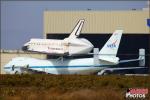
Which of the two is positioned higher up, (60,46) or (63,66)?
(60,46)

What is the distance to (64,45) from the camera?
220 ft

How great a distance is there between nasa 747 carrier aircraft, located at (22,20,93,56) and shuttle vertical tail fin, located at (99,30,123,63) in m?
2.44

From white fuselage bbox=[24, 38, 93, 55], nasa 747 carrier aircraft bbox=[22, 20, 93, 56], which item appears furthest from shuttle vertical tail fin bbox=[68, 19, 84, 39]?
white fuselage bbox=[24, 38, 93, 55]

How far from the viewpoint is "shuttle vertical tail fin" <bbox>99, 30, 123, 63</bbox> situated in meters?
66.8

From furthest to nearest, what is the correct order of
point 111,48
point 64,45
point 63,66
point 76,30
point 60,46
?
point 111,48 → point 63,66 → point 64,45 → point 76,30 → point 60,46

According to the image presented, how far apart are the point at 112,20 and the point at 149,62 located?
25.2ft

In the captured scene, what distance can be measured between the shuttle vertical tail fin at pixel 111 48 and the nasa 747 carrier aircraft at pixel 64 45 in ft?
8.00

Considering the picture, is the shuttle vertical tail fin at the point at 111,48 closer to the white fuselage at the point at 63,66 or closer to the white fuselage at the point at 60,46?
the white fuselage at the point at 63,66

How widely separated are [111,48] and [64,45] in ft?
19.6

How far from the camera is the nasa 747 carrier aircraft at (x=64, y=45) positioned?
216 ft

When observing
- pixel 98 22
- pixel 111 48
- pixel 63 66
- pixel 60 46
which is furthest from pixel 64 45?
pixel 111 48

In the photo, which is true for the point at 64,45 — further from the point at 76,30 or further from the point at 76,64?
the point at 76,64

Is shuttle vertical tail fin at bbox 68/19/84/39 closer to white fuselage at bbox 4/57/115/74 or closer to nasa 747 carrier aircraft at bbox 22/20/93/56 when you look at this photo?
nasa 747 carrier aircraft at bbox 22/20/93/56

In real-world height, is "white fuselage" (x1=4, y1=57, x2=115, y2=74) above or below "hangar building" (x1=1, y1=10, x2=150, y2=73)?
below
